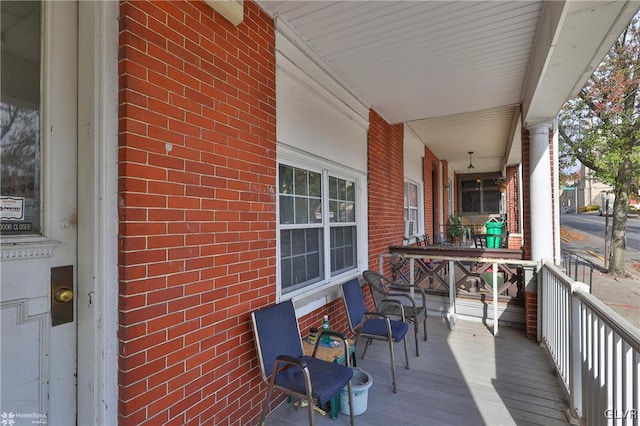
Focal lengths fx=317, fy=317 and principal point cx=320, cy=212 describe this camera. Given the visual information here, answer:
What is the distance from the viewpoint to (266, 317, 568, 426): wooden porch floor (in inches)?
87.9

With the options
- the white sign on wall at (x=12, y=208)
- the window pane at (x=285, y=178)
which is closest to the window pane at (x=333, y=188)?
the window pane at (x=285, y=178)

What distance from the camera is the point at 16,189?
1292 millimetres

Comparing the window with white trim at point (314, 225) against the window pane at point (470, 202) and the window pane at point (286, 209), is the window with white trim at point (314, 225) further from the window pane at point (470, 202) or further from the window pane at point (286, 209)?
the window pane at point (470, 202)

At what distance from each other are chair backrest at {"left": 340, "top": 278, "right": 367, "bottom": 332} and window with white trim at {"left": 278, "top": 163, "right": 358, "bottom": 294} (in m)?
0.25

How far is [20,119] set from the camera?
1305mm

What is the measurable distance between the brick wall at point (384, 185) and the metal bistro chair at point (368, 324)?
1075mm

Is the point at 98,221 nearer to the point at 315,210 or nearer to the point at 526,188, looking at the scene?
the point at 315,210

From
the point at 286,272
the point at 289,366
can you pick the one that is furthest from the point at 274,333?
the point at 286,272

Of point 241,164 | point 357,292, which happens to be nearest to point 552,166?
point 357,292

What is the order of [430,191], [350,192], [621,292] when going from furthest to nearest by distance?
[430,191] < [621,292] < [350,192]

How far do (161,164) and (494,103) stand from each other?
410 cm

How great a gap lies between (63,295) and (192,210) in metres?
0.66

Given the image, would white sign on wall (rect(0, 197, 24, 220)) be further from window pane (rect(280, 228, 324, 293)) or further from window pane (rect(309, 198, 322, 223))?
window pane (rect(309, 198, 322, 223))

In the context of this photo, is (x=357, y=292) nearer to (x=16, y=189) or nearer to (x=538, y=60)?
(x=538, y=60)
